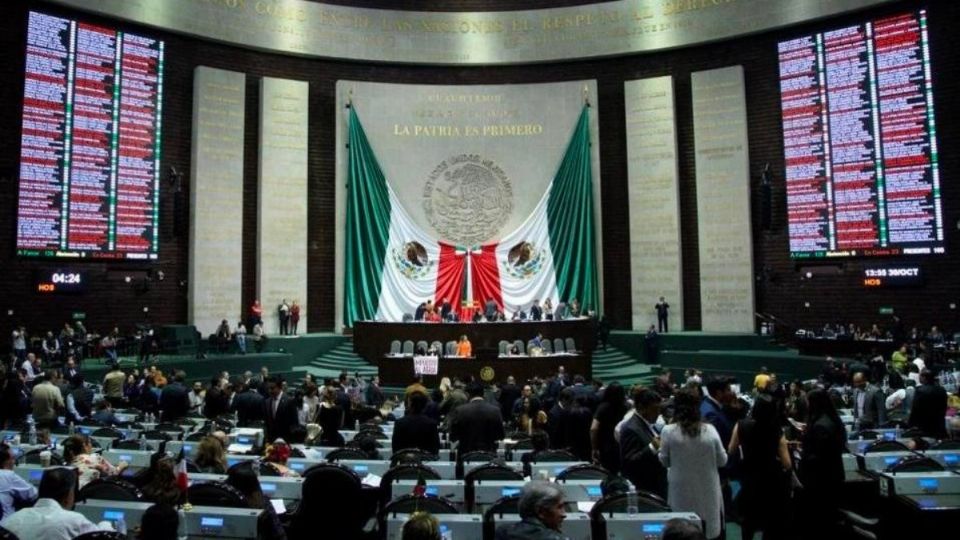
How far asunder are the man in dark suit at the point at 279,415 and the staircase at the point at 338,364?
409 inches

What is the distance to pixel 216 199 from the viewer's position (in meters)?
21.2

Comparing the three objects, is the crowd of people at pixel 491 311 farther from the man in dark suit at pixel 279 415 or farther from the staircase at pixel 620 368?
the man in dark suit at pixel 279 415

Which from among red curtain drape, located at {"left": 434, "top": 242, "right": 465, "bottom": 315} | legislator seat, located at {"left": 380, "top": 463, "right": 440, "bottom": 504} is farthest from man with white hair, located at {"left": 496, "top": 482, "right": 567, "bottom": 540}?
red curtain drape, located at {"left": 434, "top": 242, "right": 465, "bottom": 315}

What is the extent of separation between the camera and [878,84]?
60.5 ft

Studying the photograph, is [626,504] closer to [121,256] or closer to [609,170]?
[121,256]

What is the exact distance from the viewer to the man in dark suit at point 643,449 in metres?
5.00

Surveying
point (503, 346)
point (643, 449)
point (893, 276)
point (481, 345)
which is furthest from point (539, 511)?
point (893, 276)

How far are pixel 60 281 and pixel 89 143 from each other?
12.2 ft

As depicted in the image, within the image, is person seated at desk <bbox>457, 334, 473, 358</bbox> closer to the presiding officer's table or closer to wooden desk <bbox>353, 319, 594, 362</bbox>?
the presiding officer's table

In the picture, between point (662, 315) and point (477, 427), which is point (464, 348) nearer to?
point (662, 315)

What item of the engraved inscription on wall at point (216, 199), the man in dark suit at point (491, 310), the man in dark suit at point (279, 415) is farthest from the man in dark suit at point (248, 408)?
the engraved inscription on wall at point (216, 199)

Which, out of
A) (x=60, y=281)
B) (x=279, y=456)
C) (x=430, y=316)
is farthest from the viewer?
(x=430, y=316)

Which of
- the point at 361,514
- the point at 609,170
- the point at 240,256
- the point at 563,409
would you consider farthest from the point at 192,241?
the point at 361,514

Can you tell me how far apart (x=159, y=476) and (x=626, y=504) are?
2794mm
